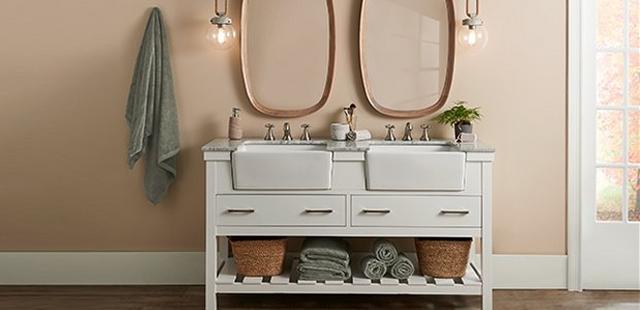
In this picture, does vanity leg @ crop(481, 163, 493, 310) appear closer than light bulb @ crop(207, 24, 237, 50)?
Yes

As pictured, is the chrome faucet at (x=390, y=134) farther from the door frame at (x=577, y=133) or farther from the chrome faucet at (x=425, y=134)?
the door frame at (x=577, y=133)

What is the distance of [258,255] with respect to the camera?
3.65 meters

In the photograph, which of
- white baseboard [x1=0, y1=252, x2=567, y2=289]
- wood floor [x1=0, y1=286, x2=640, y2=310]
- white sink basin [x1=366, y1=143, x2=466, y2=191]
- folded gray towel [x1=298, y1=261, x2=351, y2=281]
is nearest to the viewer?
white sink basin [x1=366, y1=143, x2=466, y2=191]

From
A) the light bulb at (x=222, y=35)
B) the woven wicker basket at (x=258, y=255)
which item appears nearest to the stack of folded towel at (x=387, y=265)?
the woven wicker basket at (x=258, y=255)

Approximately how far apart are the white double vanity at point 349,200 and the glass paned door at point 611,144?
2.69ft

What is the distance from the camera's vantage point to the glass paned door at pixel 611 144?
408cm

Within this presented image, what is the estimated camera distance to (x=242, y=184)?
3551 mm

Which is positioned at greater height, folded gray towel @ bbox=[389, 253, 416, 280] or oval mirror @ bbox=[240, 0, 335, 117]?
oval mirror @ bbox=[240, 0, 335, 117]

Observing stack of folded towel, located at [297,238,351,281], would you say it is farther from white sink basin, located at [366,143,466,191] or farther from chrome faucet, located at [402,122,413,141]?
chrome faucet, located at [402,122,413,141]

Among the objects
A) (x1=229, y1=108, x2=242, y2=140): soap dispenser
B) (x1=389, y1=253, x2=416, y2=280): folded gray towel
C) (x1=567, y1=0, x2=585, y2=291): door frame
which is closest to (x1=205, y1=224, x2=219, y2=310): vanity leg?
(x1=229, y1=108, x2=242, y2=140): soap dispenser

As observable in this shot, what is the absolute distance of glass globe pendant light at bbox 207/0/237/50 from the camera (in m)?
3.91

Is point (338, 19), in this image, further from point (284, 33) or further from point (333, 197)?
point (333, 197)

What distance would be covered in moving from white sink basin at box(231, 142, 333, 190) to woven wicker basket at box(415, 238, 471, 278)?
0.53m

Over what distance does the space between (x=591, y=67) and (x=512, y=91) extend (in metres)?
0.40
